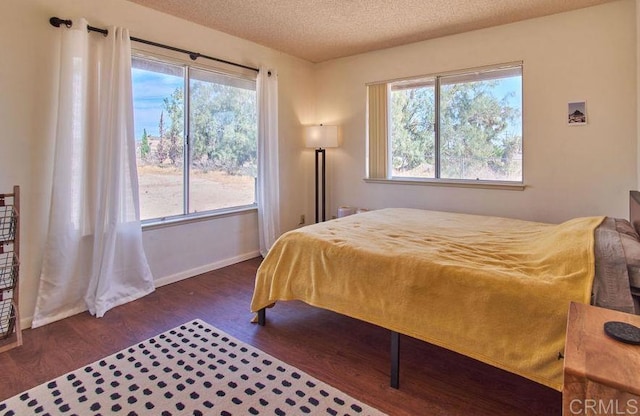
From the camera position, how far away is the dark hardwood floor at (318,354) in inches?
71.0

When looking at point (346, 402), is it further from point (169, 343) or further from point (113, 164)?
point (113, 164)

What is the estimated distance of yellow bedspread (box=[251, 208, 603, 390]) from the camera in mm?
1554

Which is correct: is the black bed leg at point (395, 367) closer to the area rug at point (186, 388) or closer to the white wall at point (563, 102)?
the area rug at point (186, 388)

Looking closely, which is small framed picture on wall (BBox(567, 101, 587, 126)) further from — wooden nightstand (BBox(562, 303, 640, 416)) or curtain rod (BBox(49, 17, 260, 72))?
curtain rod (BBox(49, 17, 260, 72))

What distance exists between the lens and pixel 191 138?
11.8 ft

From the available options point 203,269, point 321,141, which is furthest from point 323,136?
point 203,269

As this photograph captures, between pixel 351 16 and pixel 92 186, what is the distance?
2.62 m

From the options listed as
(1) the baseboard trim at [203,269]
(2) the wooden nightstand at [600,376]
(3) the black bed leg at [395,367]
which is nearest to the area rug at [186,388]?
(3) the black bed leg at [395,367]

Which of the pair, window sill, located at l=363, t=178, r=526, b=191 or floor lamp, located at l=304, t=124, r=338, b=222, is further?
floor lamp, located at l=304, t=124, r=338, b=222

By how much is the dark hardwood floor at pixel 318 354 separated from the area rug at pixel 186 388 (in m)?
0.11

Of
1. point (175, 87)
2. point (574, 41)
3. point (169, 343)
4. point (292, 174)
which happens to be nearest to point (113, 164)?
point (175, 87)

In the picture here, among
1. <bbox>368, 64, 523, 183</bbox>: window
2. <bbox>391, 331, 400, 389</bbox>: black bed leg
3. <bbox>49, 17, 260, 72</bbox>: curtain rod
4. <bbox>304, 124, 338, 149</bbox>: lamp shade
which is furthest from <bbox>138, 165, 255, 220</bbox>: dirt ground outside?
<bbox>391, 331, 400, 389</bbox>: black bed leg

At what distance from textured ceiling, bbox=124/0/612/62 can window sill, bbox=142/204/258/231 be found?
184 cm

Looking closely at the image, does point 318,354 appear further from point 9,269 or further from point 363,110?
point 363,110
